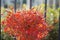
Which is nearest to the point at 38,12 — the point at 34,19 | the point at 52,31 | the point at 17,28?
the point at 34,19

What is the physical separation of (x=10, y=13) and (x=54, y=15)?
941mm

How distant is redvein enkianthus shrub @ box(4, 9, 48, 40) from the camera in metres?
2.18

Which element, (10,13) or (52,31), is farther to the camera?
(52,31)

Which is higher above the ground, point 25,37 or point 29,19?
point 29,19

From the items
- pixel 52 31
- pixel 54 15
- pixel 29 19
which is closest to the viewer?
pixel 29 19

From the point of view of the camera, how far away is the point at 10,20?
2211mm

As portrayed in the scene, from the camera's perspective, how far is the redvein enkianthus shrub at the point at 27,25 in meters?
2.18

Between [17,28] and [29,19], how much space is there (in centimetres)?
14

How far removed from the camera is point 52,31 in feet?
9.27

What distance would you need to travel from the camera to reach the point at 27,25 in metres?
2.19

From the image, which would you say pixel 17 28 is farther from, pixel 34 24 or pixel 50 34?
pixel 50 34

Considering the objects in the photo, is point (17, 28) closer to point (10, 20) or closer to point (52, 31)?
point (10, 20)

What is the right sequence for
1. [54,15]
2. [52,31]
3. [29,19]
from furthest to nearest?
[54,15] < [52,31] < [29,19]

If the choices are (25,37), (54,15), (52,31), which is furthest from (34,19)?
(54,15)
